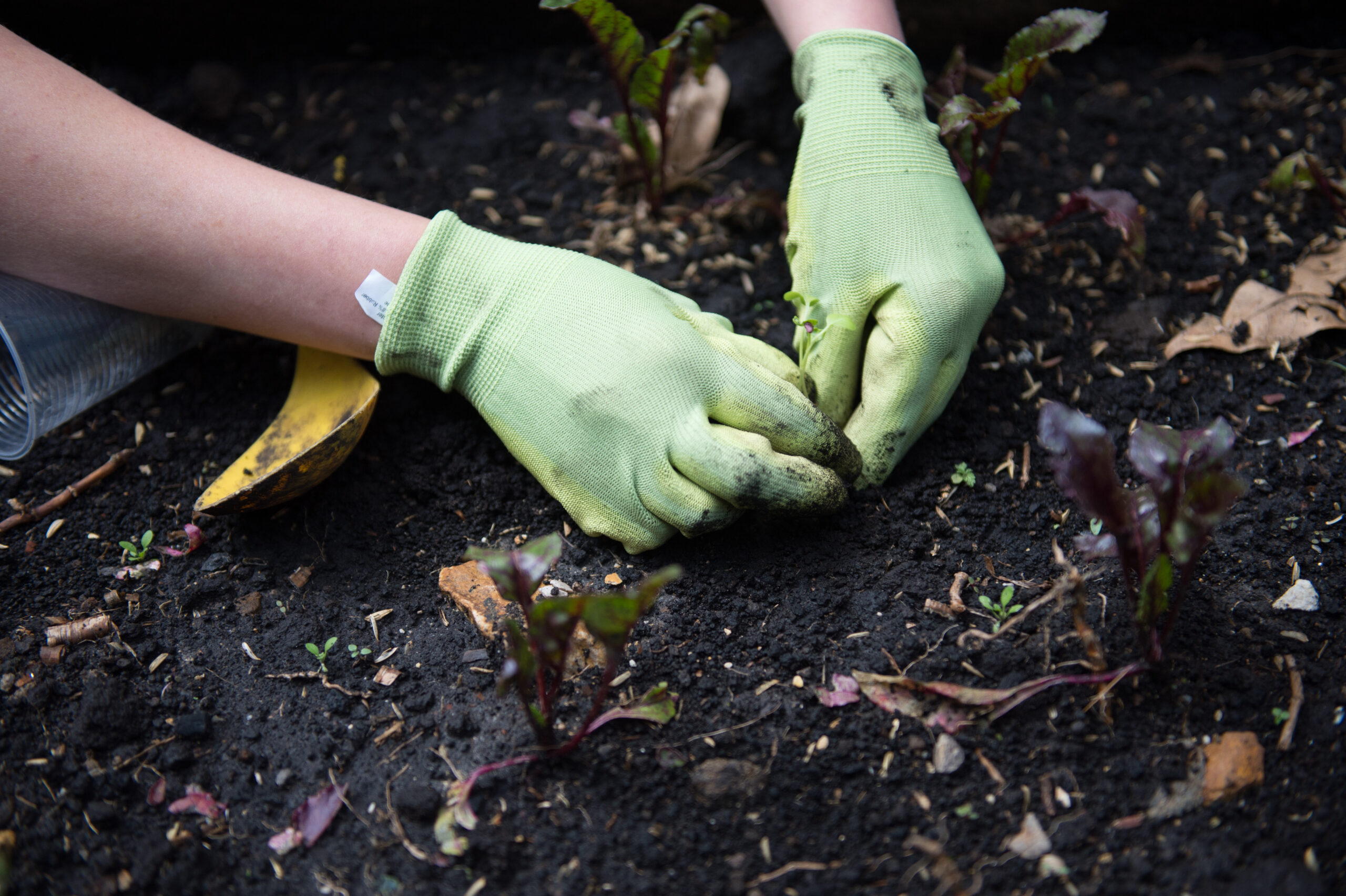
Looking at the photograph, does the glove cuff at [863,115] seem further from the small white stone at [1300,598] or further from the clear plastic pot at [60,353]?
the clear plastic pot at [60,353]

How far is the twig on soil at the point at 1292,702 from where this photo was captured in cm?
136

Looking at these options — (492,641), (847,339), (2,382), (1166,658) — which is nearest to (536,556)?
(492,641)

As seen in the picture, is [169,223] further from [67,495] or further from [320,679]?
[320,679]

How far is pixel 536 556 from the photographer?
1.25m

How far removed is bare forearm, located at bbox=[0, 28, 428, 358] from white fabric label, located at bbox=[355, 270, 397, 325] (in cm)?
4

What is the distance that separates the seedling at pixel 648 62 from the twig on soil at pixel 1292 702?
1763 mm

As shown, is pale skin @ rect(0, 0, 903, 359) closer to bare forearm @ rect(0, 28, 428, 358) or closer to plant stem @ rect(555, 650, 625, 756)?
bare forearm @ rect(0, 28, 428, 358)

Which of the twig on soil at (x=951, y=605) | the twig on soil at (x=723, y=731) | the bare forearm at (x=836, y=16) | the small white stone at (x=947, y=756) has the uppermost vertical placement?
the bare forearm at (x=836, y=16)

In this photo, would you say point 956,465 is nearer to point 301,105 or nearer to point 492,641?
point 492,641

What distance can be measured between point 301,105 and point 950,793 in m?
2.70

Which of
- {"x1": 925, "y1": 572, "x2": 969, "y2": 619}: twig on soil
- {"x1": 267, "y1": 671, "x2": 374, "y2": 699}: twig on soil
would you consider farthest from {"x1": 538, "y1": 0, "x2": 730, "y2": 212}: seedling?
{"x1": 267, "y1": 671, "x2": 374, "y2": 699}: twig on soil

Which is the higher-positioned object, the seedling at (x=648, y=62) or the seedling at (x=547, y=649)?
the seedling at (x=648, y=62)

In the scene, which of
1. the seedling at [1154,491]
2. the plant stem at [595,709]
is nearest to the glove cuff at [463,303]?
the plant stem at [595,709]

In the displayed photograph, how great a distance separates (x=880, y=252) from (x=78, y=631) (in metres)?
1.78
